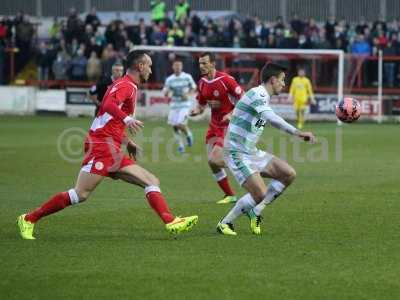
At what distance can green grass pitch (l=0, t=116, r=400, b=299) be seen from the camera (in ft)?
28.5

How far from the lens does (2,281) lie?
8984mm

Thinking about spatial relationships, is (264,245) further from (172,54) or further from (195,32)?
(195,32)

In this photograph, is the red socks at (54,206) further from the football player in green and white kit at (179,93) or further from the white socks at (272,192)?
the football player in green and white kit at (179,93)

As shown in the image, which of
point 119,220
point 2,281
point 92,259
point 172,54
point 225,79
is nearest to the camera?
point 2,281

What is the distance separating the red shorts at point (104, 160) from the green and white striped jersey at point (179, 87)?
49.2 ft

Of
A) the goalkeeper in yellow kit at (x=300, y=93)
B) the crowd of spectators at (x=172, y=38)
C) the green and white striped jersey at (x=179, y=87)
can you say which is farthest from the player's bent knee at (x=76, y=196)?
the crowd of spectators at (x=172, y=38)

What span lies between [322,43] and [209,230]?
84.3 feet

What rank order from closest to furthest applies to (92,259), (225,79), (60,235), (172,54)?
(92,259), (60,235), (225,79), (172,54)

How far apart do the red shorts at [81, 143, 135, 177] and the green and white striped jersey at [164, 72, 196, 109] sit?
1500 cm

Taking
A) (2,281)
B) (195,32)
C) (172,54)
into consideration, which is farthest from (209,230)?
(195,32)

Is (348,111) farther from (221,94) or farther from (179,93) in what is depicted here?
(179,93)

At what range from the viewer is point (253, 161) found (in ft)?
38.8

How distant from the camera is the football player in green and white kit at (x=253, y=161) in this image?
1175cm

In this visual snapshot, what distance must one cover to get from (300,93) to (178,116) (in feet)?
28.8
